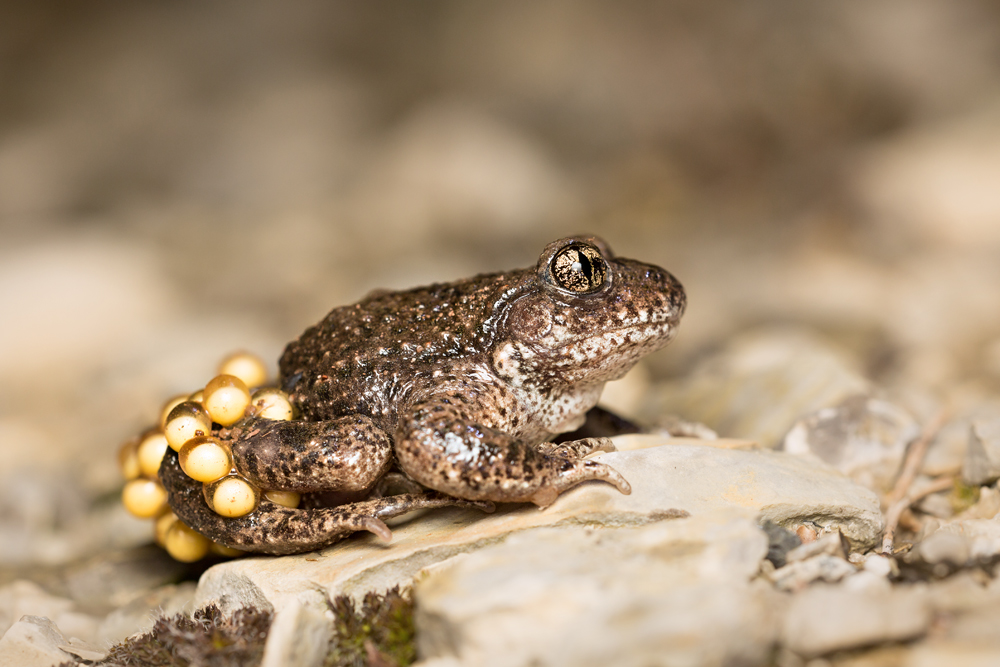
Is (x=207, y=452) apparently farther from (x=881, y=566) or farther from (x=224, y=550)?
(x=881, y=566)

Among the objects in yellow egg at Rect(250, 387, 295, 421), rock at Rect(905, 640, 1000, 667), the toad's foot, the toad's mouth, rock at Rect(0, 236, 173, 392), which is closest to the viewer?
rock at Rect(905, 640, 1000, 667)

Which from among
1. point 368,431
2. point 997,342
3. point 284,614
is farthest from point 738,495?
point 997,342

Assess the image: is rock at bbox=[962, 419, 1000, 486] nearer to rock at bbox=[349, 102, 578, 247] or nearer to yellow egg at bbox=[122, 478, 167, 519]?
yellow egg at bbox=[122, 478, 167, 519]

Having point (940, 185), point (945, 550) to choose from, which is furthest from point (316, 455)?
point (940, 185)

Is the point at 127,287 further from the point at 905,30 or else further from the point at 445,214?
the point at 905,30

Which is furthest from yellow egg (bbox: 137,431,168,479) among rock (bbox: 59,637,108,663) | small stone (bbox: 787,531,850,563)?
small stone (bbox: 787,531,850,563)

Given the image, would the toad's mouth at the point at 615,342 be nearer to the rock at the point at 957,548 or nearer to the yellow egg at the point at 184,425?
the rock at the point at 957,548
